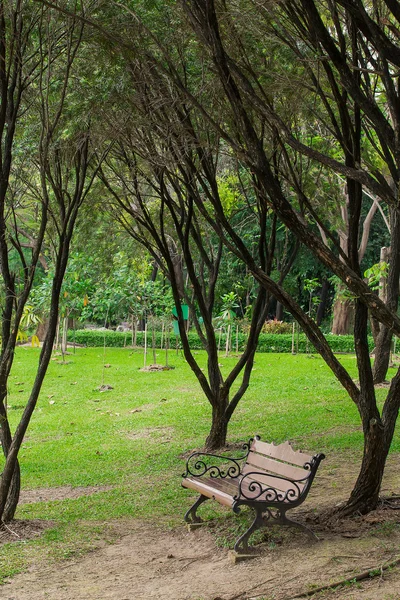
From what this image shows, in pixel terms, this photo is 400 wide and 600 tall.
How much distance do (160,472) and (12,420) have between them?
5.24m

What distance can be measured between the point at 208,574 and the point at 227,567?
0.17 meters

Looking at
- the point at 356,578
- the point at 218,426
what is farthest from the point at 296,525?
→ the point at 218,426

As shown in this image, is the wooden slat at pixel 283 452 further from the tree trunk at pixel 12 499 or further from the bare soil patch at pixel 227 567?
the tree trunk at pixel 12 499

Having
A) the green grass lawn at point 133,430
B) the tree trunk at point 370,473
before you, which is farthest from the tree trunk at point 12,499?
the tree trunk at point 370,473

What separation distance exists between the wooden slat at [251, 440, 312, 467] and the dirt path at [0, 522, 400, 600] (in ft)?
2.05

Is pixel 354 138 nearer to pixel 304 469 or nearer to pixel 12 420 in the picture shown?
pixel 304 469

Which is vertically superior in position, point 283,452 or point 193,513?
point 283,452

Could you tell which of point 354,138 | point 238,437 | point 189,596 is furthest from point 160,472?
point 354,138

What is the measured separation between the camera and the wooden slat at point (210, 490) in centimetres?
577

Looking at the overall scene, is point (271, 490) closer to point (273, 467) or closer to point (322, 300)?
point (273, 467)

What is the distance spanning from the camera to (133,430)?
11.9 m

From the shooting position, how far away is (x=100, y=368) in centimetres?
1933

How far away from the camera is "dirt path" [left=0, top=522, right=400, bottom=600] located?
4.65 meters

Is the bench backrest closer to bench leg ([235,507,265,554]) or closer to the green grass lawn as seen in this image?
bench leg ([235,507,265,554])
